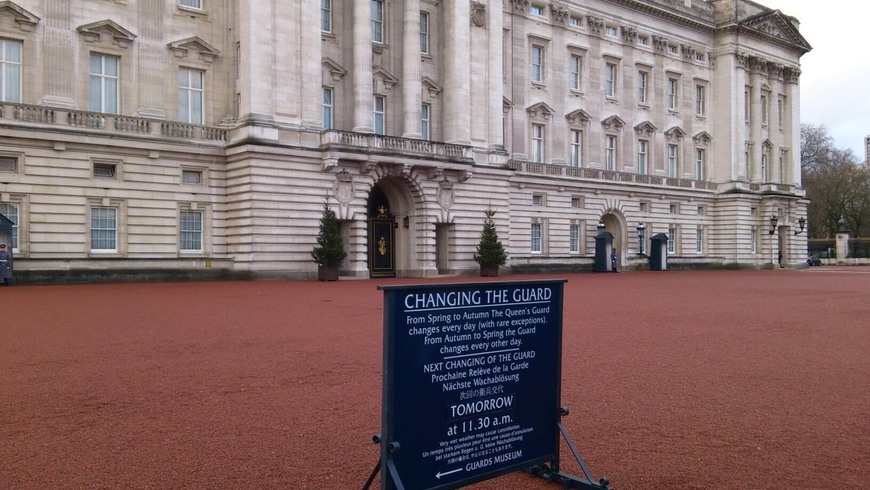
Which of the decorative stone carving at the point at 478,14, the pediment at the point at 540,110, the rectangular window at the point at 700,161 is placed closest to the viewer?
the decorative stone carving at the point at 478,14

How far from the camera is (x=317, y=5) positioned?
36312 mm

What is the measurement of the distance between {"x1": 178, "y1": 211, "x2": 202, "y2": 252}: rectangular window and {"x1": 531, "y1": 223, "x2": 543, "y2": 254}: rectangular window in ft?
74.1

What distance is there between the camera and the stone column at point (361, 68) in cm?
3812

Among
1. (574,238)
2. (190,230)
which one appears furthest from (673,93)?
(190,230)

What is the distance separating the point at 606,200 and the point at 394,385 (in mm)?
51441

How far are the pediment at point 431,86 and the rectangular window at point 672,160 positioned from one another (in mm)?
25424

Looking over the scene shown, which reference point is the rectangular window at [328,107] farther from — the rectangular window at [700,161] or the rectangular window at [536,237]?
the rectangular window at [700,161]

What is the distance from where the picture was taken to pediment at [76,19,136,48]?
32094mm

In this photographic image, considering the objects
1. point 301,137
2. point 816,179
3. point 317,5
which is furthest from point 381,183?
point 816,179

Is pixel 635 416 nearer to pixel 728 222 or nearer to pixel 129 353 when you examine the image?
pixel 129 353

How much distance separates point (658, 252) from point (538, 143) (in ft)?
42.0

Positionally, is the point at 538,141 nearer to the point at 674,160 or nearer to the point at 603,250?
the point at 603,250

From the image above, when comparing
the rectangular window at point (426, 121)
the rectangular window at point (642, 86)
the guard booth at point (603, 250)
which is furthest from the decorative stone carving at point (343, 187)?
the rectangular window at point (642, 86)

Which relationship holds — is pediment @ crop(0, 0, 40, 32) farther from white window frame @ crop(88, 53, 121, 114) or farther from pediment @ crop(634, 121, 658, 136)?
pediment @ crop(634, 121, 658, 136)
